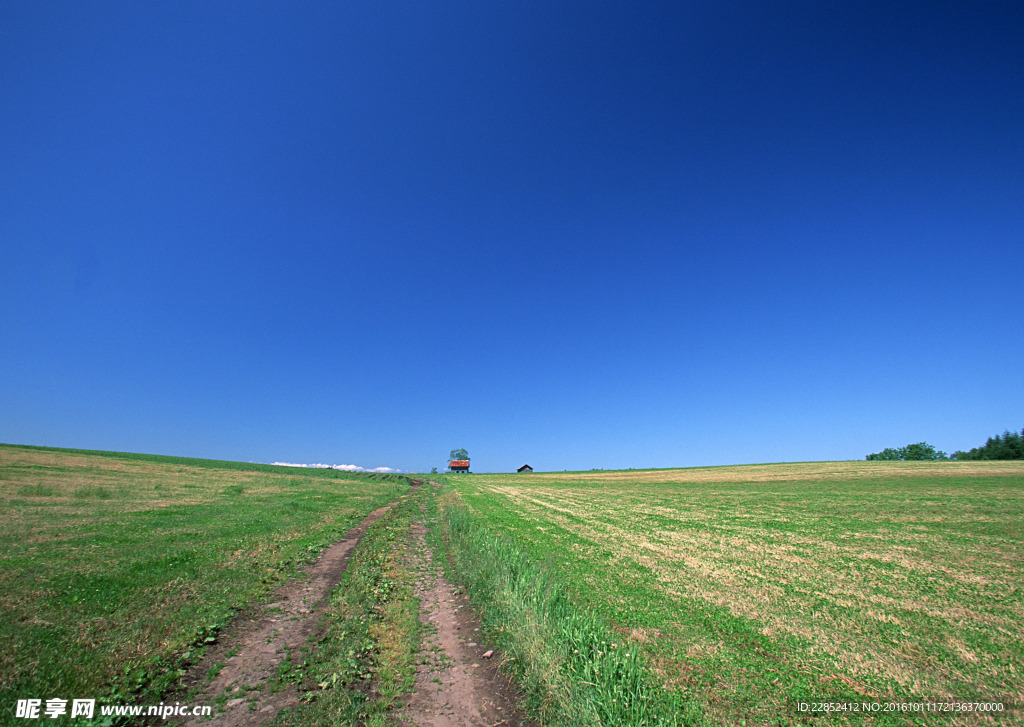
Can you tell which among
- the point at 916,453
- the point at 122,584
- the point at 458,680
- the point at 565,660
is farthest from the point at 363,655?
the point at 916,453

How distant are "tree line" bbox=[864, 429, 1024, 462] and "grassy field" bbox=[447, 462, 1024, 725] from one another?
4559 inches

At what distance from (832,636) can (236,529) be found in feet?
74.1

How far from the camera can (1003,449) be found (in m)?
114

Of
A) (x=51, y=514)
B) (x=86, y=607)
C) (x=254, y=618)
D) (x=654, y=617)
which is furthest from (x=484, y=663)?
(x=51, y=514)

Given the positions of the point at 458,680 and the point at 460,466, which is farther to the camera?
the point at 460,466

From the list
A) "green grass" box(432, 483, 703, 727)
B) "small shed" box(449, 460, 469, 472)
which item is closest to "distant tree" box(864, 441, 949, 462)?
"small shed" box(449, 460, 469, 472)

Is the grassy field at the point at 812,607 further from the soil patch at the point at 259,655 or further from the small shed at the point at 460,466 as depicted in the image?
the small shed at the point at 460,466

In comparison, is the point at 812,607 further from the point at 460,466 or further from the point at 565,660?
the point at 460,466

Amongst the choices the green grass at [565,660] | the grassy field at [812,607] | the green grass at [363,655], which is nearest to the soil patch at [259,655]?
the green grass at [363,655]

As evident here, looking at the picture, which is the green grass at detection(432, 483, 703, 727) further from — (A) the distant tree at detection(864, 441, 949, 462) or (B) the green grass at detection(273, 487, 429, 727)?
(A) the distant tree at detection(864, 441, 949, 462)

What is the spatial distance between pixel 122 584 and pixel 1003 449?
188 m

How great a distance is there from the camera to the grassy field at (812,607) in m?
6.22

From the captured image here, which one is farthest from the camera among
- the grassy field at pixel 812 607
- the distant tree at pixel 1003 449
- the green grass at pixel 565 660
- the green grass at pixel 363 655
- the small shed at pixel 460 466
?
the small shed at pixel 460 466

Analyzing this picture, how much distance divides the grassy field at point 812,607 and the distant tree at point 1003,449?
154m
